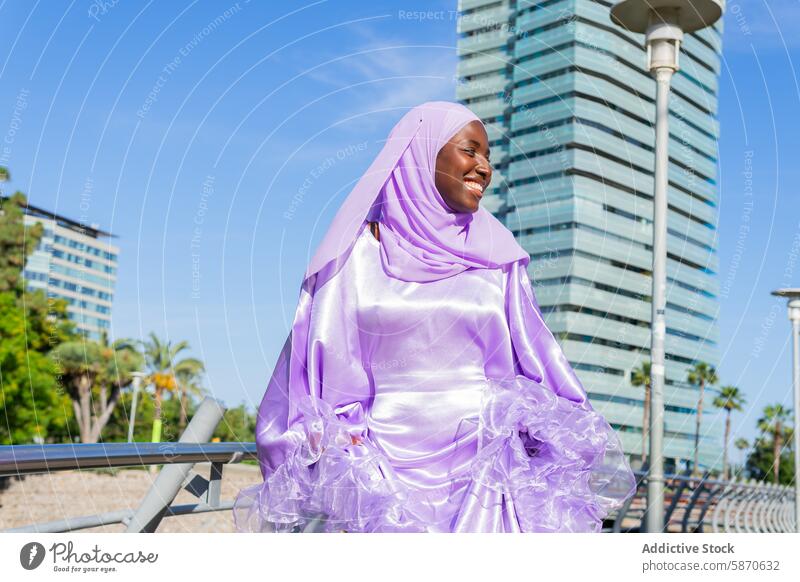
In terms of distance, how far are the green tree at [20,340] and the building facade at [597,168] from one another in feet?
59.3

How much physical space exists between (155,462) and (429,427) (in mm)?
993

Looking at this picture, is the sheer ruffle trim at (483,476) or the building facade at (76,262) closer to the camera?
the sheer ruffle trim at (483,476)

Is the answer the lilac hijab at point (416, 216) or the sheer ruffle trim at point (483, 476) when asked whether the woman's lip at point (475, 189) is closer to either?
the lilac hijab at point (416, 216)

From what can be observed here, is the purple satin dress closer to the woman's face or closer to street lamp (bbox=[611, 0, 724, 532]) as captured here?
the woman's face

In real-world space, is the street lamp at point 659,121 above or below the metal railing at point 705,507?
above

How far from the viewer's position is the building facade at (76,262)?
3938 mm

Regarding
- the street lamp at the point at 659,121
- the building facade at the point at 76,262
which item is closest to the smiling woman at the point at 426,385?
the building facade at the point at 76,262

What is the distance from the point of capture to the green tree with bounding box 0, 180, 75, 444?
29.7m

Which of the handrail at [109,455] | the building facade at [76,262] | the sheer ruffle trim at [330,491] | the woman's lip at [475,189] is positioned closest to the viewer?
the handrail at [109,455]

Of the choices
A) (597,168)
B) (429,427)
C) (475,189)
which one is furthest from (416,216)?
(597,168)

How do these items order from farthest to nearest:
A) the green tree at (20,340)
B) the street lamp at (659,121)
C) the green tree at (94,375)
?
the green tree at (94,375) → the green tree at (20,340) → the street lamp at (659,121)

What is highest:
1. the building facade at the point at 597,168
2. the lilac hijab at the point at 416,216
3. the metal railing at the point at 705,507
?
the building facade at the point at 597,168

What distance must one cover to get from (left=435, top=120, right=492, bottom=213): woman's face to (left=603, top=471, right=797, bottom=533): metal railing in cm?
491

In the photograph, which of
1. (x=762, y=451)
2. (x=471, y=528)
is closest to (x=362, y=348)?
(x=471, y=528)
